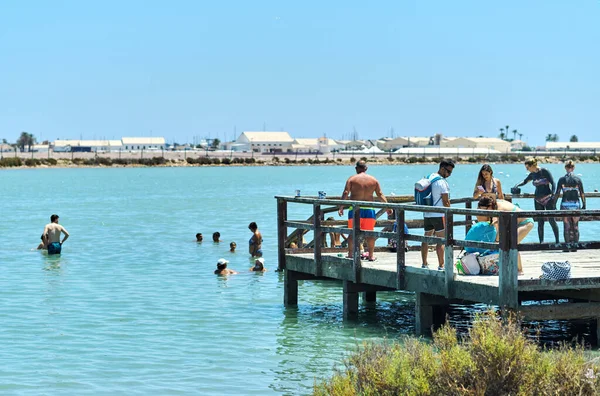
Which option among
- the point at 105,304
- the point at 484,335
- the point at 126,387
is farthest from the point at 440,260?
the point at 105,304

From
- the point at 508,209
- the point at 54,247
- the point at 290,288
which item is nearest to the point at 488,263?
the point at 508,209

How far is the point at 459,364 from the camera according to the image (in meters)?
8.31

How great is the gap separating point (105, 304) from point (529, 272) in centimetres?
874

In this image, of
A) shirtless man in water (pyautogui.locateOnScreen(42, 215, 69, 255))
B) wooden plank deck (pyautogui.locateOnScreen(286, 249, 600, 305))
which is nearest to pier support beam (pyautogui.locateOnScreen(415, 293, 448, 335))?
wooden plank deck (pyautogui.locateOnScreen(286, 249, 600, 305))

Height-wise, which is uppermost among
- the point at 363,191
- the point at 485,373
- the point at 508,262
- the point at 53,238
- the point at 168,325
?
the point at 363,191

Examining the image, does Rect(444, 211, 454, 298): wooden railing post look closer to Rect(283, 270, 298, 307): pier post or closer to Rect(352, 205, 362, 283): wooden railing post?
Rect(352, 205, 362, 283): wooden railing post

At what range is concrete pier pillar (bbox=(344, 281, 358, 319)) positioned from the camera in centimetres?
1596

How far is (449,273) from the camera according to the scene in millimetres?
13266

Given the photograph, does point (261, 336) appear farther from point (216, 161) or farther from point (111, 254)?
point (216, 161)

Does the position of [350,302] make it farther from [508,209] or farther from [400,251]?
[508,209]

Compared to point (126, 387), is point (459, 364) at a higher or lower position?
higher

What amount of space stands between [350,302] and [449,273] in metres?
3.05

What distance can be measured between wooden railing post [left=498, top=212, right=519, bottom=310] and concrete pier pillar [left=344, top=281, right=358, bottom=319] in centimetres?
388

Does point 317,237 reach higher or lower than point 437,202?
lower
